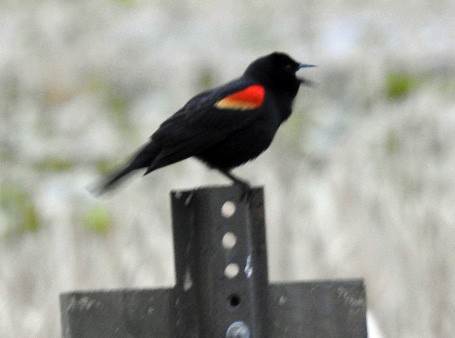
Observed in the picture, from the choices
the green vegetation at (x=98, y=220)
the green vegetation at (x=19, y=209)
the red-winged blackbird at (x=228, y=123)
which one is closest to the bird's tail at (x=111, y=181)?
the red-winged blackbird at (x=228, y=123)

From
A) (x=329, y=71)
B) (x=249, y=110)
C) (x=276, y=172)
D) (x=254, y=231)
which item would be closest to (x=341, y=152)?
(x=276, y=172)

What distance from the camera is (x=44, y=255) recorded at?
6441mm

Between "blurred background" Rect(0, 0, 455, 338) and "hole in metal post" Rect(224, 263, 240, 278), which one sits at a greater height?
"blurred background" Rect(0, 0, 455, 338)

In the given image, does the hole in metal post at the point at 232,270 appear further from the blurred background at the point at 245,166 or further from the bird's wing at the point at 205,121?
the blurred background at the point at 245,166

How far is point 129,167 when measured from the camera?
3760mm

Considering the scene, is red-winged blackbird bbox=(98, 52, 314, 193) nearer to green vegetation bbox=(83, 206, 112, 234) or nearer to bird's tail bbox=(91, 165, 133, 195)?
bird's tail bbox=(91, 165, 133, 195)

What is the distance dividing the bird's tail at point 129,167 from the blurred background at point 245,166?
5.39 feet

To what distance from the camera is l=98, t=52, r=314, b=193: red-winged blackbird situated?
383cm

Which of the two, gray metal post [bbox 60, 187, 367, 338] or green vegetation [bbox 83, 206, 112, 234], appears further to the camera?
green vegetation [bbox 83, 206, 112, 234]

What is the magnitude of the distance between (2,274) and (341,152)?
2300 millimetres

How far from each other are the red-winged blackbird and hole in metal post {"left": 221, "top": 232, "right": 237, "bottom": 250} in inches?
33.4

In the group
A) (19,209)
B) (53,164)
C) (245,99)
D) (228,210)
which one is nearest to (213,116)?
(245,99)

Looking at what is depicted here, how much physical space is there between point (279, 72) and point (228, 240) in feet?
5.58

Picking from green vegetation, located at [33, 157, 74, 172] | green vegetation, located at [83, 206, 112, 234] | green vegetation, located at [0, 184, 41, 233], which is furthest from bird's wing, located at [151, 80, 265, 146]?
green vegetation, located at [33, 157, 74, 172]
